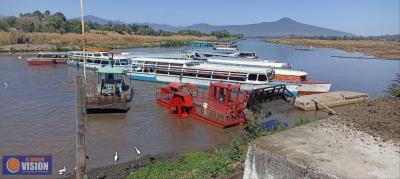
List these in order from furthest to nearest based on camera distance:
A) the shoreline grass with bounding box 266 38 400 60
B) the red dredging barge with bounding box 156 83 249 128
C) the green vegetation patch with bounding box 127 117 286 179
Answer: the shoreline grass with bounding box 266 38 400 60 → the red dredging barge with bounding box 156 83 249 128 → the green vegetation patch with bounding box 127 117 286 179

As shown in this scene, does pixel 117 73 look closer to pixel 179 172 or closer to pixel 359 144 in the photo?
pixel 179 172

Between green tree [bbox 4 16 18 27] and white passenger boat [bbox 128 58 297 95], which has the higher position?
green tree [bbox 4 16 18 27]

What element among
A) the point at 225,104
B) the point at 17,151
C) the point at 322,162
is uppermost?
the point at 322,162

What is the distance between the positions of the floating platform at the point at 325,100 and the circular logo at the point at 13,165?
53.3 ft

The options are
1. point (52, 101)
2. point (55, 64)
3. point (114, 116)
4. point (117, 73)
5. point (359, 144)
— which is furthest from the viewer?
point (55, 64)

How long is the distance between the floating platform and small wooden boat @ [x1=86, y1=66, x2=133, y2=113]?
1095 cm

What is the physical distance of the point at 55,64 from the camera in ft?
139

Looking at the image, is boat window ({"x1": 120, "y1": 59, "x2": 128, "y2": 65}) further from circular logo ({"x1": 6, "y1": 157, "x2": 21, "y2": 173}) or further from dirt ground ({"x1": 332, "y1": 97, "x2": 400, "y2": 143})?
dirt ground ({"x1": 332, "y1": 97, "x2": 400, "y2": 143})

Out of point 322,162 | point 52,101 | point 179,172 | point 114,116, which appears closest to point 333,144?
point 322,162

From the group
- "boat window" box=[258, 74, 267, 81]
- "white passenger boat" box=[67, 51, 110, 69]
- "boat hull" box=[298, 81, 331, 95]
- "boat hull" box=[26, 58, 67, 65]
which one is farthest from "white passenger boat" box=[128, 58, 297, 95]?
"boat hull" box=[26, 58, 67, 65]

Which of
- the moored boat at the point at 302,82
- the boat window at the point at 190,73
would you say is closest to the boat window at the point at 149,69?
the boat window at the point at 190,73

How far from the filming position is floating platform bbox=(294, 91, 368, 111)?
22.4 m

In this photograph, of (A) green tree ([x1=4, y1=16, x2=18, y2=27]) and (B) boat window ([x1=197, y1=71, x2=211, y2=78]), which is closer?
(B) boat window ([x1=197, y1=71, x2=211, y2=78])

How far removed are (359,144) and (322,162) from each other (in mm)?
1363
